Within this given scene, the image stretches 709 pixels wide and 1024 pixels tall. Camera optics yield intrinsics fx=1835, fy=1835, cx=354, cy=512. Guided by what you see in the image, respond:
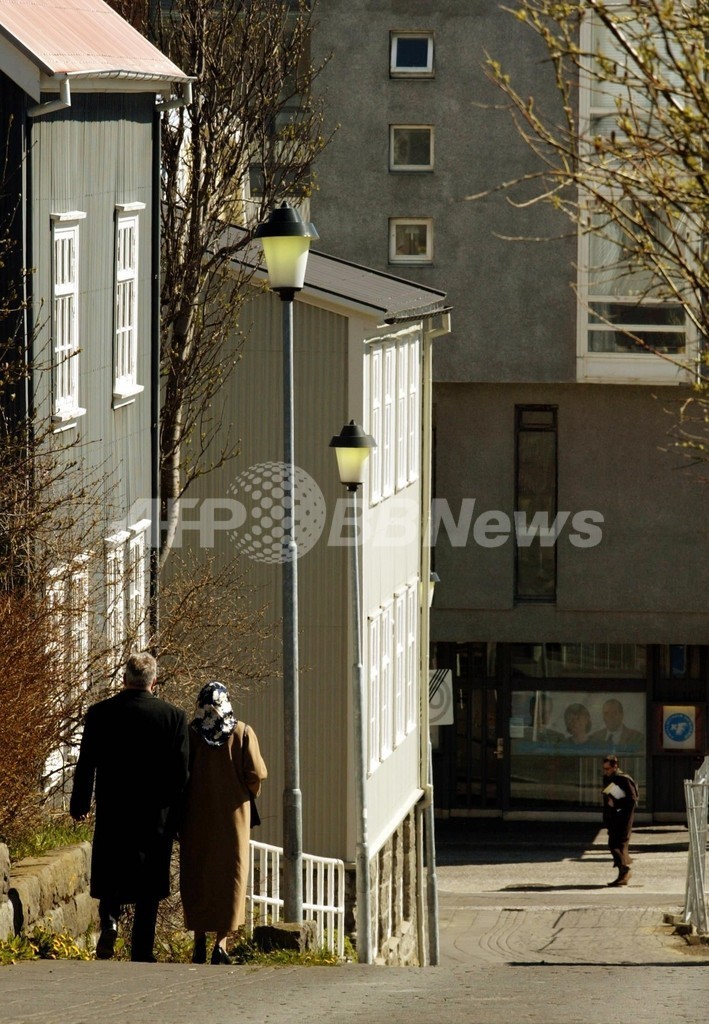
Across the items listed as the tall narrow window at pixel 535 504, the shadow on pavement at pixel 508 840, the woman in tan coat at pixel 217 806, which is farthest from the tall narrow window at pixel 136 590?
the tall narrow window at pixel 535 504

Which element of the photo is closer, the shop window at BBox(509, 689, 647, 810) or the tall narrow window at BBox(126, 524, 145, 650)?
the tall narrow window at BBox(126, 524, 145, 650)

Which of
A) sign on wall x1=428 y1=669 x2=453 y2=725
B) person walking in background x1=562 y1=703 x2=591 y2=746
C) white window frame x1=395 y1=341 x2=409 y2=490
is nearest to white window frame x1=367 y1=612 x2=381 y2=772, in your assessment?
white window frame x1=395 y1=341 x2=409 y2=490

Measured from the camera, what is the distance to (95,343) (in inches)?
672

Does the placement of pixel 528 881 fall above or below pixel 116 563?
below

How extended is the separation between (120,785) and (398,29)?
88.7 ft

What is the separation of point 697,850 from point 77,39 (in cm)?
1120

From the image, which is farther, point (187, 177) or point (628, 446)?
point (628, 446)

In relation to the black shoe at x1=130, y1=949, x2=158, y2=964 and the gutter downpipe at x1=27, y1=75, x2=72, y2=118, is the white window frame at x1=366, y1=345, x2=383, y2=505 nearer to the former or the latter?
the gutter downpipe at x1=27, y1=75, x2=72, y2=118

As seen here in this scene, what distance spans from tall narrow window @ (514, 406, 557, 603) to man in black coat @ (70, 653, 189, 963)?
2616 cm

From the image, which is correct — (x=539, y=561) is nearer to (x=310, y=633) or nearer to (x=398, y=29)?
(x=398, y=29)

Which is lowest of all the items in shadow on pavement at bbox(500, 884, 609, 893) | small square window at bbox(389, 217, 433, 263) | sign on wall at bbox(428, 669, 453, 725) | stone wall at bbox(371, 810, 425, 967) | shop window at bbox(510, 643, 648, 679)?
shadow on pavement at bbox(500, 884, 609, 893)

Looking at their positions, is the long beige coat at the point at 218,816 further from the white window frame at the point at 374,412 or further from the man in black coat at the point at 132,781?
the white window frame at the point at 374,412

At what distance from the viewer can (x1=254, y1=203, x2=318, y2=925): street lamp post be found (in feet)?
44.1

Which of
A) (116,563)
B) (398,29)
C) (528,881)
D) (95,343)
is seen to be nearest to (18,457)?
(116,563)
